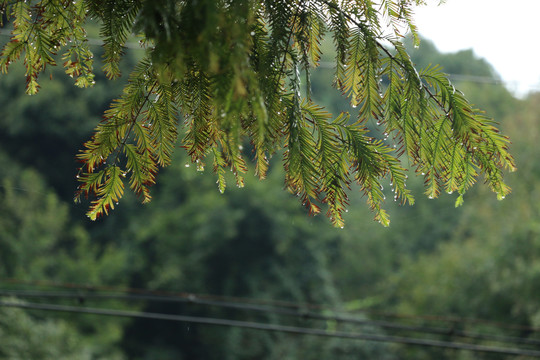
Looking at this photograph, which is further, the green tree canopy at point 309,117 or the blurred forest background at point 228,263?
the blurred forest background at point 228,263

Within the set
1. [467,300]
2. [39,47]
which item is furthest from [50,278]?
[39,47]

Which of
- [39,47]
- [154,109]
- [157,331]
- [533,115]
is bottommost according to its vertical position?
[157,331]

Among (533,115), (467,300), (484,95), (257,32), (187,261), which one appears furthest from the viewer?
(484,95)

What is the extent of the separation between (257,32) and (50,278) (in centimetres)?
1509

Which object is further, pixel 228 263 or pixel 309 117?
pixel 228 263

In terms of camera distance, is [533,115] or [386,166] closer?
[386,166]

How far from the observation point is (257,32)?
4.58ft

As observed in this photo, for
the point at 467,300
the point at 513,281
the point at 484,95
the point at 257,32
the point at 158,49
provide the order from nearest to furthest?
the point at 158,49 < the point at 257,32 < the point at 513,281 < the point at 467,300 < the point at 484,95

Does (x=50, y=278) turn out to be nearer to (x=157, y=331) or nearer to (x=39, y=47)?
(x=157, y=331)

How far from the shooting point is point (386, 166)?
1481 millimetres

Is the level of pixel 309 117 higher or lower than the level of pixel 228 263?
higher

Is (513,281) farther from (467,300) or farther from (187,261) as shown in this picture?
(187,261)

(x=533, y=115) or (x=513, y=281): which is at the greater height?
(x=533, y=115)

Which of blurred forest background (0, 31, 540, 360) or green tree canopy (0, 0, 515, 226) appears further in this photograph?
blurred forest background (0, 31, 540, 360)
